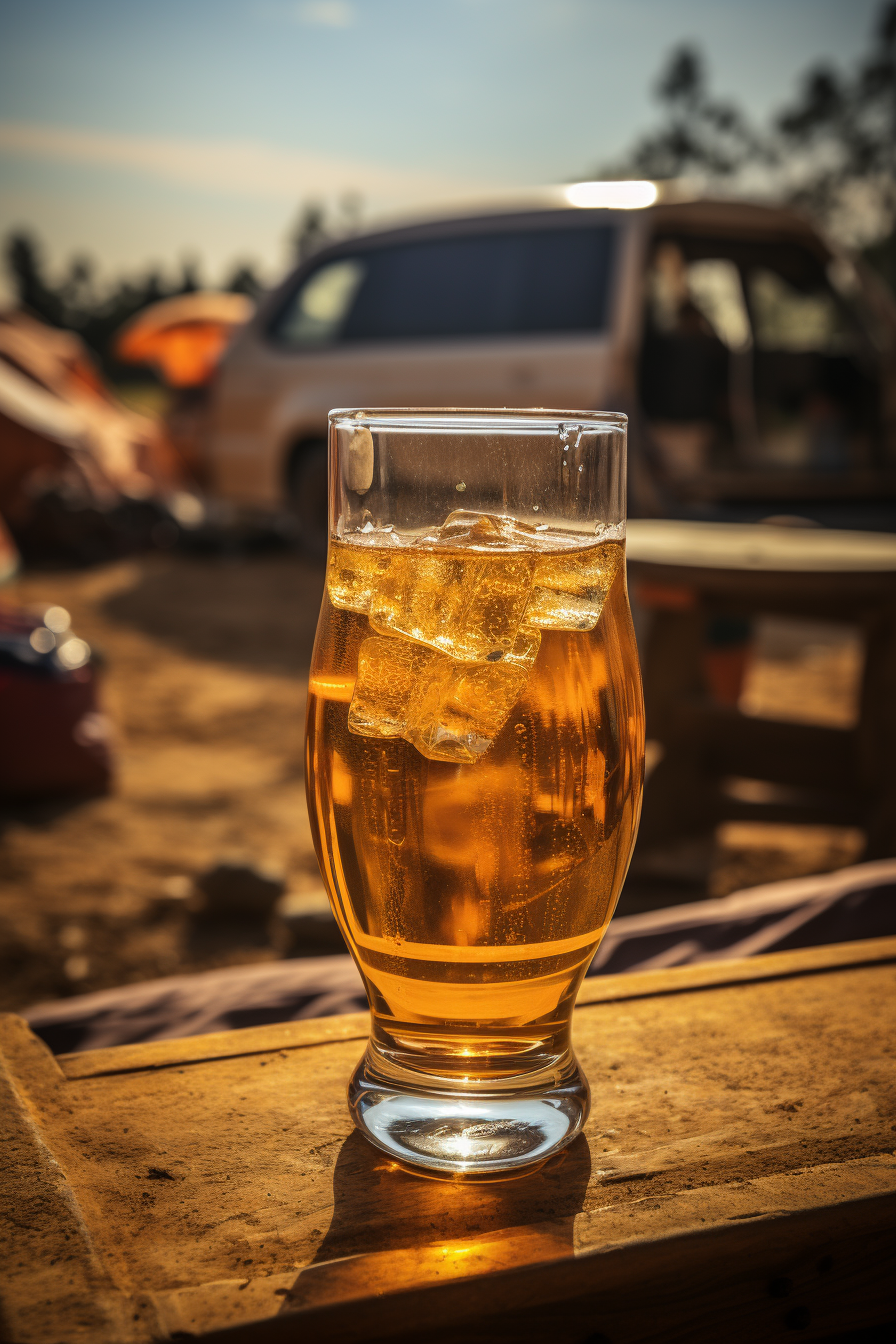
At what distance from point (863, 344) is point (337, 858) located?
673 centimetres

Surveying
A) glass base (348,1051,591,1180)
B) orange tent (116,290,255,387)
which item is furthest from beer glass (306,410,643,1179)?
orange tent (116,290,255,387)

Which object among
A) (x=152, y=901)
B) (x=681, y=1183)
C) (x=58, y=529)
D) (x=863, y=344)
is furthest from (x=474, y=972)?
(x=58, y=529)

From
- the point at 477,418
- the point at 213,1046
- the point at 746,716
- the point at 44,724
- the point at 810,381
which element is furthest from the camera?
the point at 810,381

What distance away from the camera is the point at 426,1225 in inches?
29.7

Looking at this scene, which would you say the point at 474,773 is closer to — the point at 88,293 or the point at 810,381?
the point at 810,381

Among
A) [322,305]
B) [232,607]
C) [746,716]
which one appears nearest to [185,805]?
[746,716]

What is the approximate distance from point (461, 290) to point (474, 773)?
663 cm

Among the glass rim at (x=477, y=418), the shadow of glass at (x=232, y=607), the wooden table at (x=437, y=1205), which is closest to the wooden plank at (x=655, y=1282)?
the wooden table at (x=437, y=1205)

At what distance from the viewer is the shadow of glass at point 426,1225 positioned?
69cm

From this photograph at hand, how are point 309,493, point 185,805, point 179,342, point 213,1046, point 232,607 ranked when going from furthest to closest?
point 179,342, point 232,607, point 309,493, point 185,805, point 213,1046

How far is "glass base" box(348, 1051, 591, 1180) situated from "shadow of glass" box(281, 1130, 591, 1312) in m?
0.01

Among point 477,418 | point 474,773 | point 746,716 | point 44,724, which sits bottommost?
point 44,724

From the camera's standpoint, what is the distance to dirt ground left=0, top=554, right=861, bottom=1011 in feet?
10.2

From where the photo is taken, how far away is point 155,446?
13047mm
